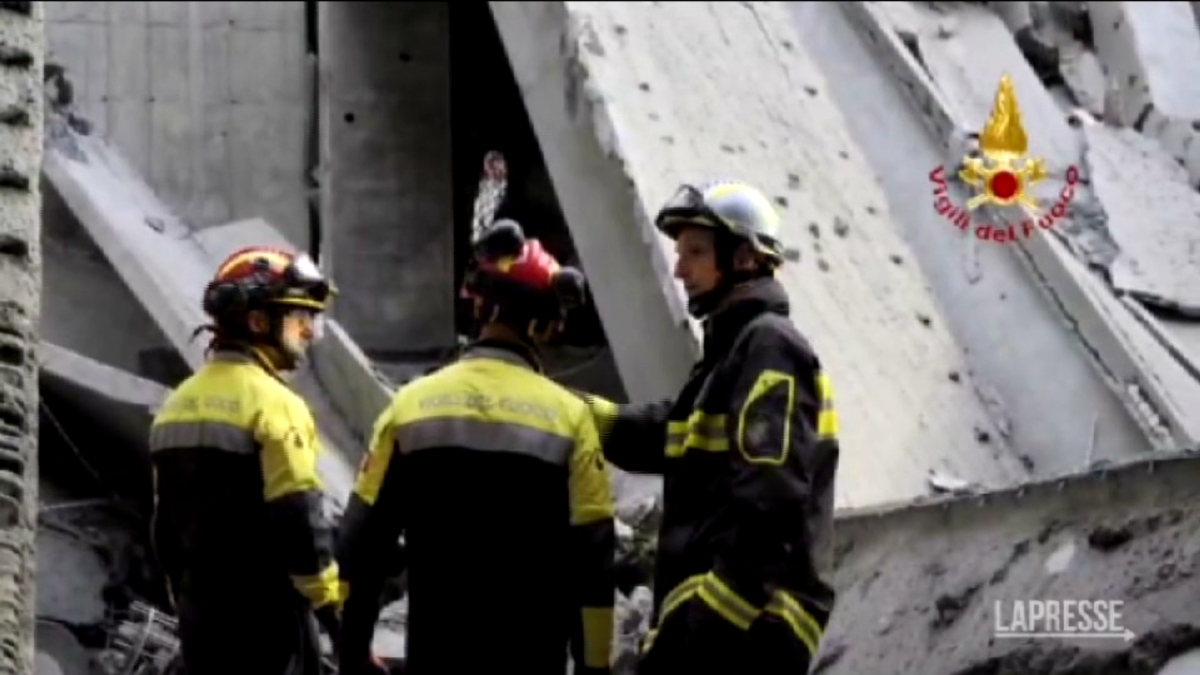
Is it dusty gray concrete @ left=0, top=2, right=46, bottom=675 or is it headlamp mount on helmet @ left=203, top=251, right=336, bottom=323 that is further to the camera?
dusty gray concrete @ left=0, top=2, right=46, bottom=675

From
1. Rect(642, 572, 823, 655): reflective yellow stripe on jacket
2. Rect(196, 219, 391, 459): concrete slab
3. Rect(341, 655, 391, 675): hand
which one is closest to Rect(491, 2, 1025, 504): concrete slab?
A: Rect(196, 219, 391, 459): concrete slab

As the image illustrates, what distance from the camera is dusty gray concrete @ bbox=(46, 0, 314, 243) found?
28.7ft

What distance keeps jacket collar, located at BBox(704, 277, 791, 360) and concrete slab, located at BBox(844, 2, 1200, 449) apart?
205 cm

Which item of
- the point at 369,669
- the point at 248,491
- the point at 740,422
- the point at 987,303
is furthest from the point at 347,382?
the point at 740,422

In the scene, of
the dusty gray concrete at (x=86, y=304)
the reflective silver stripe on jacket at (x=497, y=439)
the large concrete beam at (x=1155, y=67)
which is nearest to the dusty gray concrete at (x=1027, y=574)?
the reflective silver stripe on jacket at (x=497, y=439)

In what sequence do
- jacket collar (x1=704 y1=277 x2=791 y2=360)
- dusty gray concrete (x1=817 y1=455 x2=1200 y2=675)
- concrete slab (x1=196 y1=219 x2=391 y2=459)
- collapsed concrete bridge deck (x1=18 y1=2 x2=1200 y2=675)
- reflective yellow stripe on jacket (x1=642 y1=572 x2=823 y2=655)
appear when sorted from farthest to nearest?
concrete slab (x1=196 y1=219 x2=391 y2=459), collapsed concrete bridge deck (x1=18 y1=2 x2=1200 y2=675), dusty gray concrete (x1=817 y1=455 x2=1200 y2=675), jacket collar (x1=704 y1=277 x2=791 y2=360), reflective yellow stripe on jacket (x1=642 y1=572 x2=823 y2=655)

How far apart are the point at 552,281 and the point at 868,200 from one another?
3085mm

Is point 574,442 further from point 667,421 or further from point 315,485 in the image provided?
point 315,485

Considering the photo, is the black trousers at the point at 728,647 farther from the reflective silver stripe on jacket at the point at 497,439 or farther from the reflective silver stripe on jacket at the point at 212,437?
the reflective silver stripe on jacket at the point at 212,437

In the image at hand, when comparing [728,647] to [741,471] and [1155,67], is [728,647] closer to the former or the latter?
[741,471]

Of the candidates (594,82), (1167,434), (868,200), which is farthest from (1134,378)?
(594,82)

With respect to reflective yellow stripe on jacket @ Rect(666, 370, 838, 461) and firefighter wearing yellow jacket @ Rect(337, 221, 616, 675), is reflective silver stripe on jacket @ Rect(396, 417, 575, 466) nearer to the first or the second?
firefighter wearing yellow jacket @ Rect(337, 221, 616, 675)

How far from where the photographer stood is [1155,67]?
699cm

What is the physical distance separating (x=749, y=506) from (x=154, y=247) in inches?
191
